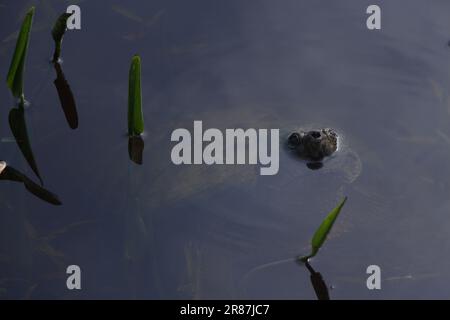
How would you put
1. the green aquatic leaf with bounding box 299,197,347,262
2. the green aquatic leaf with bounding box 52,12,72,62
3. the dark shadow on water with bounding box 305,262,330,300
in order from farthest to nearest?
the green aquatic leaf with bounding box 52,12,72,62, the dark shadow on water with bounding box 305,262,330,300, the green aquatic leaf with bounding box 299,197,347,262

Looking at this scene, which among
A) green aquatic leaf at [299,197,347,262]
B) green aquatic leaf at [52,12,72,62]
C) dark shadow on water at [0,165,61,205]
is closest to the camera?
green aquatic leaf at [299,197,347,262]

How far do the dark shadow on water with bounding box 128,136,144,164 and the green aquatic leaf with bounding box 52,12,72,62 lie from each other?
25cm

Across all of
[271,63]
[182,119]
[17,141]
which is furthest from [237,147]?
[17,141]

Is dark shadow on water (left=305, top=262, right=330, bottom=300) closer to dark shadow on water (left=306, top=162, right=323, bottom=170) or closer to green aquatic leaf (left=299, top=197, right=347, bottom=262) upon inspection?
green aquatic leaf (left=299, top=197, right=347, bottom=262)

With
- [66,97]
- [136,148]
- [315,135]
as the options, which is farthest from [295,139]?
[66,97]

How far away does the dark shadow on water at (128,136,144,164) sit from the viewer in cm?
166

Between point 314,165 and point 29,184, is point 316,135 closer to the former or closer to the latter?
point 314,165

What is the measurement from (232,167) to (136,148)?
182 mm

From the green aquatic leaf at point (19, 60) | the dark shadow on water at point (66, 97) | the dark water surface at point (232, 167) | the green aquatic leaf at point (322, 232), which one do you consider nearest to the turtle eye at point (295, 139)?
the dark water surface at point (232, 167)

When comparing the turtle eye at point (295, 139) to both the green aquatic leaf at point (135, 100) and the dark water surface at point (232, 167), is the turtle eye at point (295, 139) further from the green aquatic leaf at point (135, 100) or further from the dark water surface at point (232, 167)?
the green aquatic leaf at point (135, 100)

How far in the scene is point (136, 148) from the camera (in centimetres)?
168

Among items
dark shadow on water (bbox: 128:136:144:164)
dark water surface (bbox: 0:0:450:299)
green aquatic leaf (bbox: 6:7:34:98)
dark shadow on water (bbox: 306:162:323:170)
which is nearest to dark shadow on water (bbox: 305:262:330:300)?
dark water surface (bbox: 0:0:450:299)

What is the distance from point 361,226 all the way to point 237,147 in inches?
11.1

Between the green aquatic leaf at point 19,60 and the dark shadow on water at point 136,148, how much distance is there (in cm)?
23
